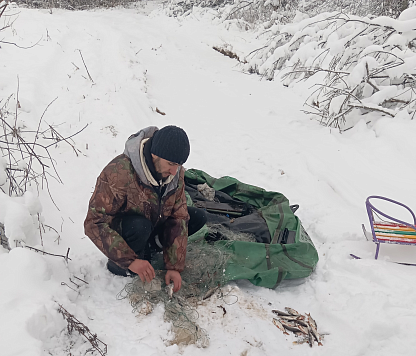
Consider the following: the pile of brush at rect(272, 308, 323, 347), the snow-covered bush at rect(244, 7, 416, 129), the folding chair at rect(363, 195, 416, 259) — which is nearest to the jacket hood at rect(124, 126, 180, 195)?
the pile of brush at rect(272, 308, 323, 347)

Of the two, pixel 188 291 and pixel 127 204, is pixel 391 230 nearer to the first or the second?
pixel 188 291

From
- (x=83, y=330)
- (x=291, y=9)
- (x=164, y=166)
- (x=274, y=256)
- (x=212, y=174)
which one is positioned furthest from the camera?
(x=291, y=9)

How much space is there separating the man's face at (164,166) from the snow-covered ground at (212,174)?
82 cm

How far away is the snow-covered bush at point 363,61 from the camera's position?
417cm

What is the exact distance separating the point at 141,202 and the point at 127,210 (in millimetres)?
104

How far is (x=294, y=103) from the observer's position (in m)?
6.18

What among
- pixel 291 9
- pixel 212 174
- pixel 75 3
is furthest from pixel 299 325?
pixel 75 3

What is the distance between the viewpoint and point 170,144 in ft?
5.98

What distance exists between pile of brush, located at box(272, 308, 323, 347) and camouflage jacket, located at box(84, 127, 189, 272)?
70 cm

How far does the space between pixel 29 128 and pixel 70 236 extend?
6.35 ft

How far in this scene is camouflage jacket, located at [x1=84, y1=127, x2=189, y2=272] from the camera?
1.94 meters

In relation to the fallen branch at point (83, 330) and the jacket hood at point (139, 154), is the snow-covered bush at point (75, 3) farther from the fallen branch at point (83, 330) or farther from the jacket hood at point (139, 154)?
the fallen branch at point (83, 330)

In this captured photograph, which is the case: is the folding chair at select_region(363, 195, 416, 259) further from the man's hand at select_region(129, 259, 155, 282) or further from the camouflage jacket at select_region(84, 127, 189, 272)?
the man's hand at select_region(129, 259, 155, 282)

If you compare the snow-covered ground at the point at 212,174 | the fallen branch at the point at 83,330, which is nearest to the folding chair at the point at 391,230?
the snow-covered ground at the point at 212,174
